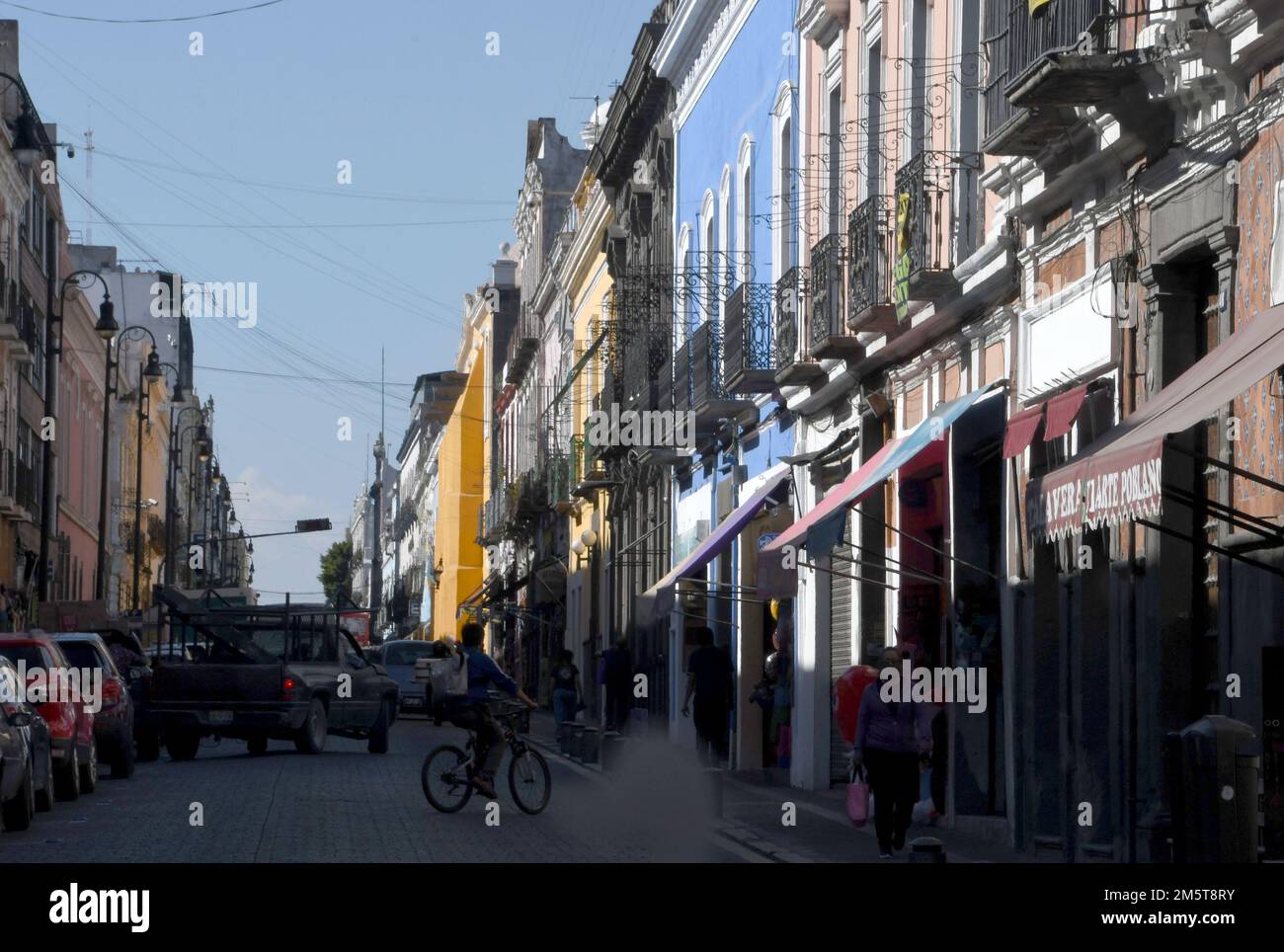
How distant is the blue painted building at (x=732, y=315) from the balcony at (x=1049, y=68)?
7.47 metres

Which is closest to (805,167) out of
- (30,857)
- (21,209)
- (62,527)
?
(30,857)

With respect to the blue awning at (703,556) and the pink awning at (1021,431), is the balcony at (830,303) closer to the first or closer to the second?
the blue awning at (703,556)

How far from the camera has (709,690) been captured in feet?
86.1

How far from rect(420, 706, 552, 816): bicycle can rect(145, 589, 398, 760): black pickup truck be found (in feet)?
32.4

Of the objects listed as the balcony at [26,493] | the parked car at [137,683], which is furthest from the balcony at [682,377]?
the balcony at [26,493]

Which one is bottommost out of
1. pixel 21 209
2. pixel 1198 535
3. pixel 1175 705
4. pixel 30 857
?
pixel 30 857

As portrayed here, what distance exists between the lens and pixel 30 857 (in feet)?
51.7

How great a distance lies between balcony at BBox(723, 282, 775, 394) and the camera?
27047mm

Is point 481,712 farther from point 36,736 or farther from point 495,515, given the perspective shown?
point 495,515

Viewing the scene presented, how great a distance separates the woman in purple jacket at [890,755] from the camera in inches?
656

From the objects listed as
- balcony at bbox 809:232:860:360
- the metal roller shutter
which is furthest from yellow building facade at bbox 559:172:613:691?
balcony at bbox 809:232:860:360

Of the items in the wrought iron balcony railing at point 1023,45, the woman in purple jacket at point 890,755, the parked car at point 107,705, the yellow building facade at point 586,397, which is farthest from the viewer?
the yellow building facade at point 586,397
